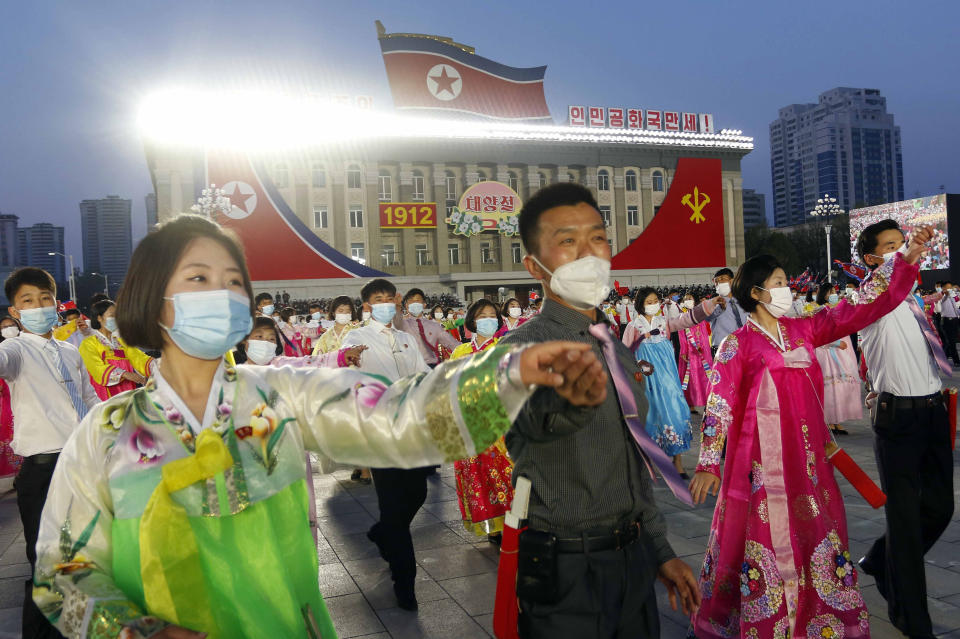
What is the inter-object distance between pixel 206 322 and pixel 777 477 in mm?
2541

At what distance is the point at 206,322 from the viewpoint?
1.64m

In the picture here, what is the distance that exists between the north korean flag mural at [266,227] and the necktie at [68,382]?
2982 cm

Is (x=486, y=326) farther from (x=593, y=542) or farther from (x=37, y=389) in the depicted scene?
(x=593, y=542)

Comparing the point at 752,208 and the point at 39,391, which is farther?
the point at 752,208

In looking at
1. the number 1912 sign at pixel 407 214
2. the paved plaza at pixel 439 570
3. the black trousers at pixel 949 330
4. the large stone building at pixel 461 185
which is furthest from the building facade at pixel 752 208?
the paved plaza at pixel 439 570

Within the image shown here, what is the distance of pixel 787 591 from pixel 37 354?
4248 millimetres

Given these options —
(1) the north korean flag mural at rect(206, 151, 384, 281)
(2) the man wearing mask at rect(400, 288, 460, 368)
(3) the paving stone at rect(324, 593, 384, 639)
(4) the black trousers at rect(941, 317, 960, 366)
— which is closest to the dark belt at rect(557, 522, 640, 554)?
(3) the paving stone at rect(324, 593, 384, 639)

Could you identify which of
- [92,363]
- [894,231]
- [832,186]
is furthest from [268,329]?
[832,186]

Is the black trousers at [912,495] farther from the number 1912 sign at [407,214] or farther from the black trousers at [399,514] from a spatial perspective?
the number 1912 sign at [407,214]

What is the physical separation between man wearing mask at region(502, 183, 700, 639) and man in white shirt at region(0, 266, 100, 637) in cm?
302

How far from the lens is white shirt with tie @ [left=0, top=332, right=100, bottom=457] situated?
3.89 metres

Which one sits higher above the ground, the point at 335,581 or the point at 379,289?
the point at 379,289

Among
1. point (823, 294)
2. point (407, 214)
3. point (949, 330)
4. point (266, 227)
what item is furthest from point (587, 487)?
point (407, 214)

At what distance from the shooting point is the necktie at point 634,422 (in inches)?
77.0
